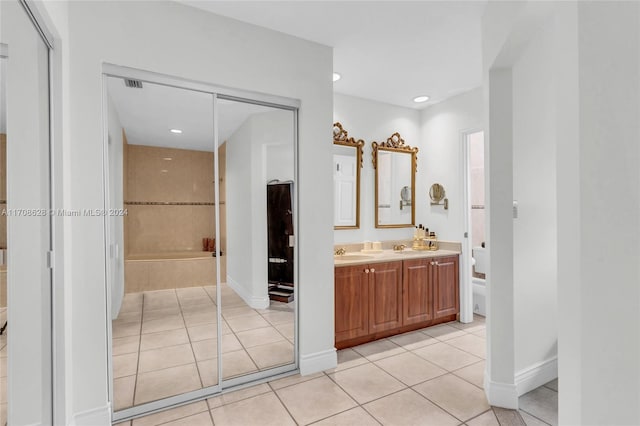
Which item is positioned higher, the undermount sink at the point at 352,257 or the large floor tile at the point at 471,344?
the undermount sink at the point at 352,257

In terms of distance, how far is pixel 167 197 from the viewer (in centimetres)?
228

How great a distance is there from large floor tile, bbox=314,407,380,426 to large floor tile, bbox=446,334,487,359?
143 centimetres

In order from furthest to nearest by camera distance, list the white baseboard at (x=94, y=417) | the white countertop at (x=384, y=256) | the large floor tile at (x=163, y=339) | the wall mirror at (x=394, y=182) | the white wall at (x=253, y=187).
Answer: the wall mirror at (x=394, y=182), the white countertop at (x=384, y=256), the white wall at (x=253, y=187), the large floor tile at (x=163, y=339), the white baseboard at (x=94, y=417)

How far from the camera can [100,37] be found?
195 centimetres

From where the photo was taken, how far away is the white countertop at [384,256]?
125 inches

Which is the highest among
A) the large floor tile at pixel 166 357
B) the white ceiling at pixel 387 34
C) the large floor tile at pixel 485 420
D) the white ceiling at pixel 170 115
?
the white ceiling at pixel 387 34

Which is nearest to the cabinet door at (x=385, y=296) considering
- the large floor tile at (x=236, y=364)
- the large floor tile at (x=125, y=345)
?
the large floor tile at (x=236, y=364)

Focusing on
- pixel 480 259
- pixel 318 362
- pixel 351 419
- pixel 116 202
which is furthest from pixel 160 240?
pixel 480 259

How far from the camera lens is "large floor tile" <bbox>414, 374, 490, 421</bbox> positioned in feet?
7.04

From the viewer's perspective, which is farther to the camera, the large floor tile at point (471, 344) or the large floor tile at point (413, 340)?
the large floor tile at point (413, 340)

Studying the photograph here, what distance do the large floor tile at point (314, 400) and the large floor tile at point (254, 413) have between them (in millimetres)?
64

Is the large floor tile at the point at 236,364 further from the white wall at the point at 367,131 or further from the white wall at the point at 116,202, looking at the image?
the white wall at the point at 367,131

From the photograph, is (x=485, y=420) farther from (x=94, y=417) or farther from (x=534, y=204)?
(x=94, y=417)

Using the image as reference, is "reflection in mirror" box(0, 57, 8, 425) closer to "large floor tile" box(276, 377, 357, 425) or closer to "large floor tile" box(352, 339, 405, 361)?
"large floor tile" box(276, 377, 357, 425)
